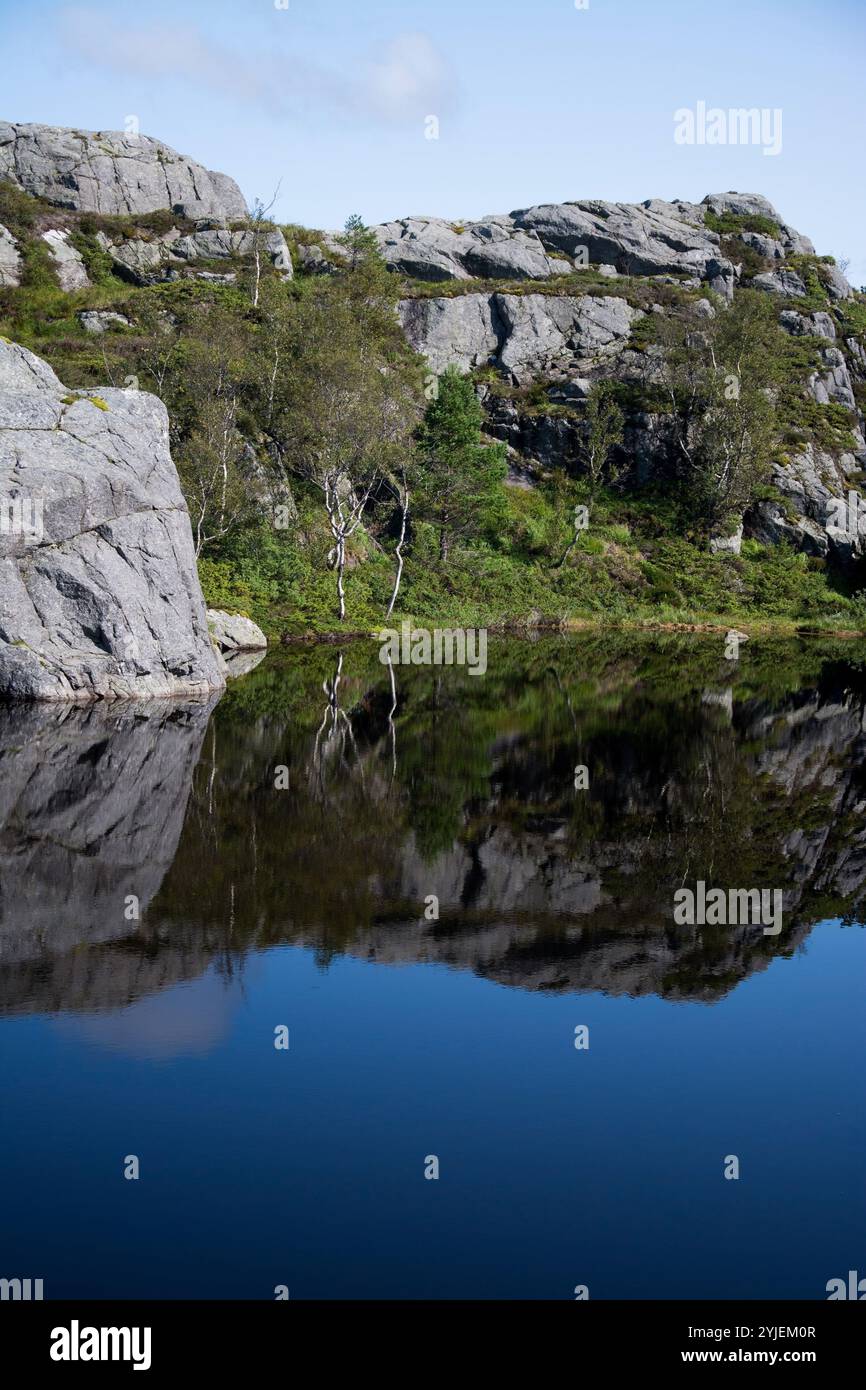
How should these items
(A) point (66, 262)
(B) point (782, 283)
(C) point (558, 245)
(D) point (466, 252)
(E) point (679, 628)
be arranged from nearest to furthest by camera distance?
1. (E) point (679, 628)
2. (A) point (66, 262)
3. (D) point (466, 252)
4. (B) point (782, 283)
5. (C) point (558, 245)

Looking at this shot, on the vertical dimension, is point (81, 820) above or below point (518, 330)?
below

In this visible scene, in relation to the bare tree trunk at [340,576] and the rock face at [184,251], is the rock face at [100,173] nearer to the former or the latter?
the rock face at [184,251]

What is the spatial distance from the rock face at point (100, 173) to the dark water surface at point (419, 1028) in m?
85.3

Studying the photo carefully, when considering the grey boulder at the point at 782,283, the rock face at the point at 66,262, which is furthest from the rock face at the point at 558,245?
the rock face at the point at 66,262

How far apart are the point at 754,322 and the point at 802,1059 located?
71.2 m

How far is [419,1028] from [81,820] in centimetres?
1001

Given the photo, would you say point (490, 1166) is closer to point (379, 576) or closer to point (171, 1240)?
point (171, 1240)

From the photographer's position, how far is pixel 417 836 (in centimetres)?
1922

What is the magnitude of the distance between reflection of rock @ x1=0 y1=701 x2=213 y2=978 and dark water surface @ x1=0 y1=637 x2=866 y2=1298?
0.09m

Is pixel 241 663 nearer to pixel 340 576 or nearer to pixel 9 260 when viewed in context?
pixel 340 576

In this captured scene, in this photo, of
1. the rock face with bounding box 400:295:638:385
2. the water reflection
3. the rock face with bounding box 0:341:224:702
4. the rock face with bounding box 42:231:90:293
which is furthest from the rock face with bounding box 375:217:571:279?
the water reflection

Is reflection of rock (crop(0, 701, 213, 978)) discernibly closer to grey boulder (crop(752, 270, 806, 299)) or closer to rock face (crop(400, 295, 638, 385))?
rock face (crop(400, 295, 638, 385))

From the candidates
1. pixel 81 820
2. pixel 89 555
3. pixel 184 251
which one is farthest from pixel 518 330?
pixel 81 820

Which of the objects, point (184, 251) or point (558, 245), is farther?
point (558, 245)
